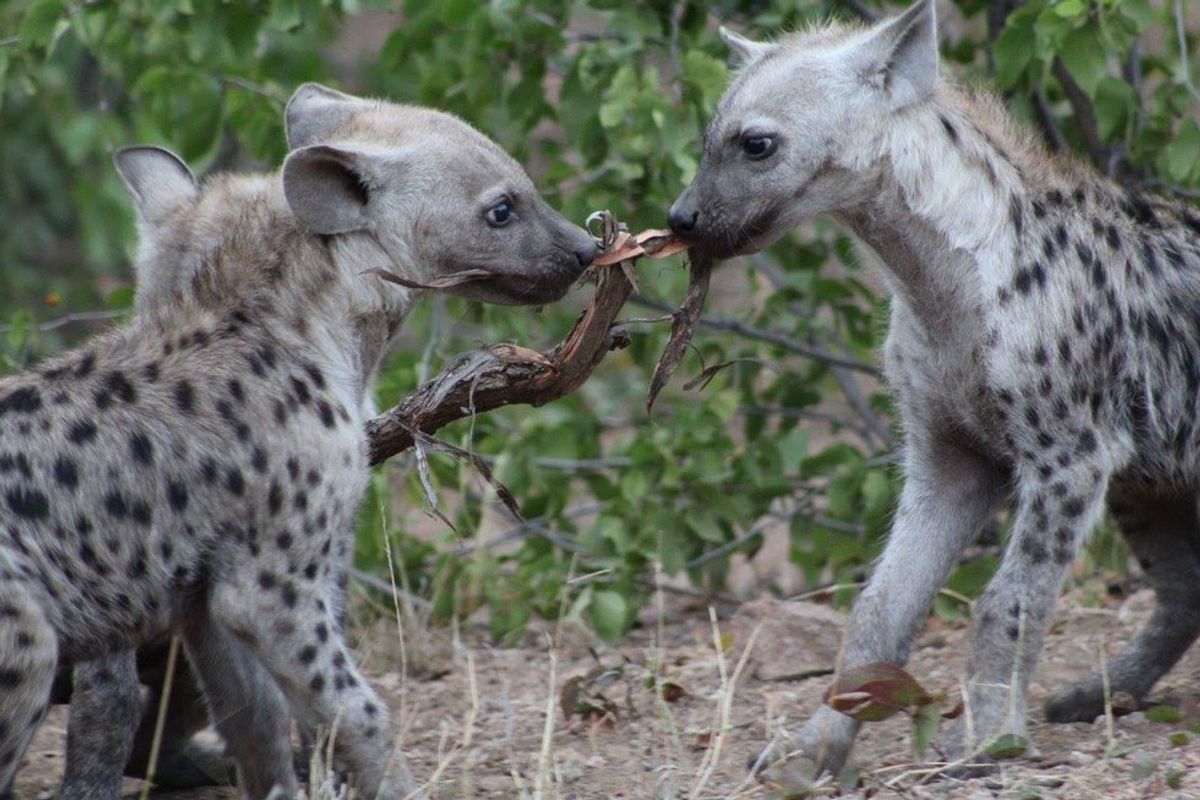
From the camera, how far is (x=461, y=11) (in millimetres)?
6383

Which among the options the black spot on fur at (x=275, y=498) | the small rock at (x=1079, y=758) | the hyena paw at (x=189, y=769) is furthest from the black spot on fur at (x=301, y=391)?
the small rock at (x=1079, y=758)

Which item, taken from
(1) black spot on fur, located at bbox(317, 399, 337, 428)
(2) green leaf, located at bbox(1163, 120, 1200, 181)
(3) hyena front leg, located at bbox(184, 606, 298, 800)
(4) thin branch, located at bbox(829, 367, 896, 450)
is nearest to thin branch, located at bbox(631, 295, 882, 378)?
(4) thin branch, located at bbox(829, 367, 896, 450)

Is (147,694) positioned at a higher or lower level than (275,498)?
lower

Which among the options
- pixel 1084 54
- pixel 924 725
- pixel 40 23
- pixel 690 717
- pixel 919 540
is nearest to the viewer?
pixel 924 725

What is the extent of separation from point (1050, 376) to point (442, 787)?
194 cm

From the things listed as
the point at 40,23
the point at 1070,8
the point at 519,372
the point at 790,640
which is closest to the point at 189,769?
the point at 519,372

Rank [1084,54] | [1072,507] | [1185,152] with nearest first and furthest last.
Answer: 1. [1072,507]
2. [1084,54]
3. [1185,152]

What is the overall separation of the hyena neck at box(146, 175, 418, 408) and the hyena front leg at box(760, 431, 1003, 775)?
5.00 ft

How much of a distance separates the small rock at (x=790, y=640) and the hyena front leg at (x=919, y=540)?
0.83 meters

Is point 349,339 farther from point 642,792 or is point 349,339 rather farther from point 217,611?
point 642,792

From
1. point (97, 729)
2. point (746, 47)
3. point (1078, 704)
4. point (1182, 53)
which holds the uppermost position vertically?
point (1182, 53)

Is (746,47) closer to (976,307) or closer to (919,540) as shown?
(976,307)

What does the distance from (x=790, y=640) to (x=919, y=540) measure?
37.9 inches

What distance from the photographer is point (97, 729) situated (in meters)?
4.95
